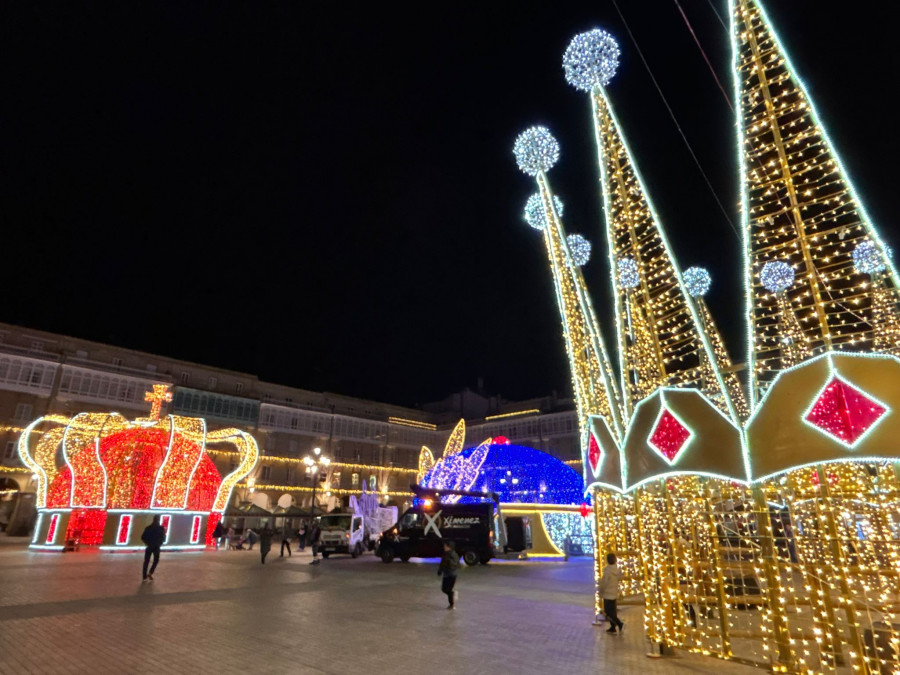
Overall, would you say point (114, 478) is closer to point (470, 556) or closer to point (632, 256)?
point (470, 556)

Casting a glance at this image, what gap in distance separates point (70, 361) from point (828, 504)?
43.8 metres

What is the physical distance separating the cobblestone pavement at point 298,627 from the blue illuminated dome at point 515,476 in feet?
35.5

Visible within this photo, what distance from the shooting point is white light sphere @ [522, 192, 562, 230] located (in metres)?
10.2

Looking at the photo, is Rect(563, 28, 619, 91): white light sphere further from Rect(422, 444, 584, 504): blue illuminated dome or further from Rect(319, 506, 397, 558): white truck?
Rect(319, 506, 397, 558): white truck

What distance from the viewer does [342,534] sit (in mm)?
26109

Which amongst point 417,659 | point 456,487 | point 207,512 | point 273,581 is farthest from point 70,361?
point 417,659

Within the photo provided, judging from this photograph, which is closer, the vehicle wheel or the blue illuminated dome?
the vehicle wheel

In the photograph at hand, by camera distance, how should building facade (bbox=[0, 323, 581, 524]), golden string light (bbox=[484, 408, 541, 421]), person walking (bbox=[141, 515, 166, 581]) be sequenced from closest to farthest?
person walking (bbox=[141, 515, 166, 581]) → building facade (bbox=[0, 323, 581, 524]) → golden string light (bbox=[484, 408, 541, 421])

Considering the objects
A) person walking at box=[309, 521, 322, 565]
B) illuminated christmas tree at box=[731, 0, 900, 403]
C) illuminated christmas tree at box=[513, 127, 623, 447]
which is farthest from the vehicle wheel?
illuminated christmas tree at box=[731, 0, 900, 403]

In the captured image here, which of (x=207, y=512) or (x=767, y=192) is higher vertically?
(x=767, y=192)

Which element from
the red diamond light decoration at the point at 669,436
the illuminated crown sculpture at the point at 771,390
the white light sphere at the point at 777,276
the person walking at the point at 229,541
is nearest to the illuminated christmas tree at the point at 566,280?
the illuminated crown sculpture at the point at 771,390

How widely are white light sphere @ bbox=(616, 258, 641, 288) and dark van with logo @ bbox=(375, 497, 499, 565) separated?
1652cm

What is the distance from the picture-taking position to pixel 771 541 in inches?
242

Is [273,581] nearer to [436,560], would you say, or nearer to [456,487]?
[436,560]
